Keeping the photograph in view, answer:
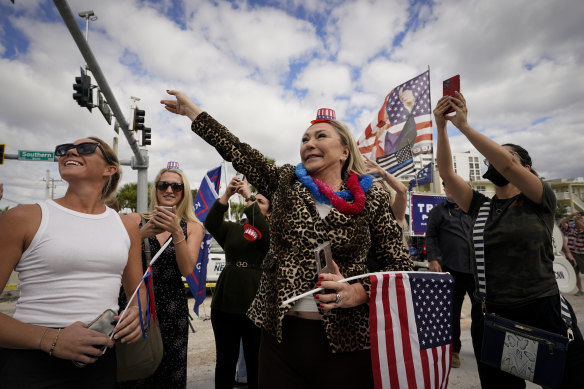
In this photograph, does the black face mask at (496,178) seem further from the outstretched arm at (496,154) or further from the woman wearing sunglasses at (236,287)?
the woman wearing sunglasses at (236,287)

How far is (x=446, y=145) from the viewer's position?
2371 mm

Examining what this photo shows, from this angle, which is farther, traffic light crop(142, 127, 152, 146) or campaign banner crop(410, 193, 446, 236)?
traffic light crop(142, 127, 152, 146)

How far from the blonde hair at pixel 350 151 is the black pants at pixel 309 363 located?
95 centimetres

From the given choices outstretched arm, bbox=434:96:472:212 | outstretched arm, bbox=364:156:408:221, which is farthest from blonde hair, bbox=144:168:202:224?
outstretched arm, bbox=434:96:472:212

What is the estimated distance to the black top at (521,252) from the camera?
7.11ft

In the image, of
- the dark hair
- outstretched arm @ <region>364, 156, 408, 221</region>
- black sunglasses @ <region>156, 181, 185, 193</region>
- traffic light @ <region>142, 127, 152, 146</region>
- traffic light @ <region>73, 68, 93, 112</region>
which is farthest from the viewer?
traffic light @ <region>142, 127, 152, 146</region>

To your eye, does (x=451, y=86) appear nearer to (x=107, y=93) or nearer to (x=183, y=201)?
(x=183, y=201)

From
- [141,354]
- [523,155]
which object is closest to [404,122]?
Answer: [523,155]

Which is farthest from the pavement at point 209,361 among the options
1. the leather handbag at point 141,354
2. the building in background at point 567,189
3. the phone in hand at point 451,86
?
the building in background at point 567,189

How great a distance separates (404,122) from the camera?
7.53 m

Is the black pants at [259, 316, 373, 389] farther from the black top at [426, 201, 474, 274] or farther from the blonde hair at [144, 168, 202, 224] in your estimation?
the black top at [426, 201, 474, 274]

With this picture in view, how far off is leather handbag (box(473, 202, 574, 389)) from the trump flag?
3.30m

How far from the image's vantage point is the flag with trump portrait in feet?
23.8

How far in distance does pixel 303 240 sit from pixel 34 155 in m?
16.5
